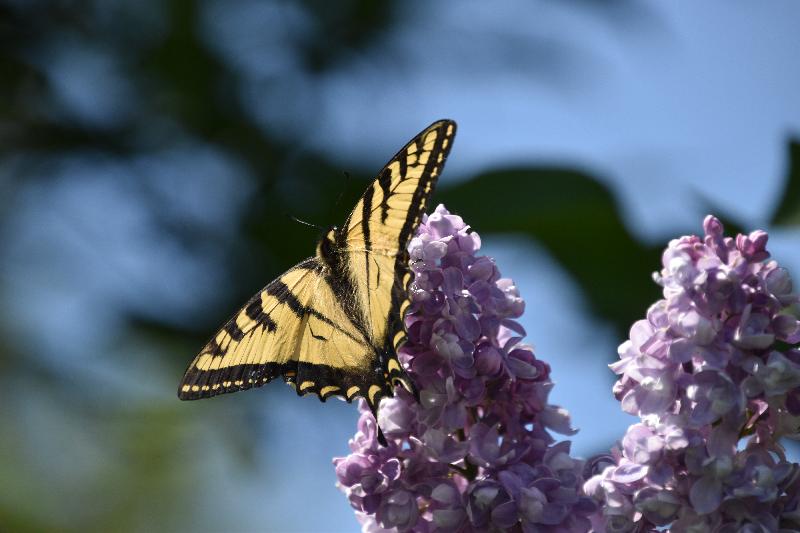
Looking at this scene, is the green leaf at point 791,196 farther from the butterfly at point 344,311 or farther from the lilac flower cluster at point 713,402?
the butterfly at point 344,311

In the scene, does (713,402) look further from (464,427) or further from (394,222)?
(394,222)

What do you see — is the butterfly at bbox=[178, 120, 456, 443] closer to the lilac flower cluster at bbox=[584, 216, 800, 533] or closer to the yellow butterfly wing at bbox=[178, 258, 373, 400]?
the yellow butterfly wing at bbox=[178, 258, 373, 400]

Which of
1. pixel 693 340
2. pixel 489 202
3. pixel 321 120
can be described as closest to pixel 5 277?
pixel 321 120

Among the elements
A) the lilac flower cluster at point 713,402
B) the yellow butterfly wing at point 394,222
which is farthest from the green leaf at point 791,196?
the yellow butterfly wing at point 394,222

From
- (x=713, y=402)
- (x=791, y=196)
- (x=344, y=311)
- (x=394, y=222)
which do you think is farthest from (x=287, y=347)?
(x=791, y=196)

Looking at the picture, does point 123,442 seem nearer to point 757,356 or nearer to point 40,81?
point 40,81

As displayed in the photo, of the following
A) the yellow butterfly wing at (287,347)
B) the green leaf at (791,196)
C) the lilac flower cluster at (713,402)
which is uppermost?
the green leaf at (791,196)
